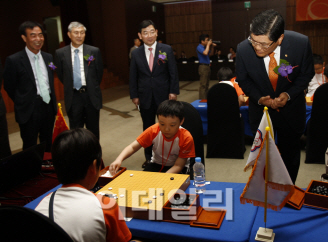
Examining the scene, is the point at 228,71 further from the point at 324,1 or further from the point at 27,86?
the point at 324,1

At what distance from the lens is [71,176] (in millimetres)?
1033

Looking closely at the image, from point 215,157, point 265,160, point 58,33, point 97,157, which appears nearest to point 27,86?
point 215,157

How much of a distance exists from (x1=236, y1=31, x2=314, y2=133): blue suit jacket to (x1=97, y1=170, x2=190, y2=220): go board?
0.86 metres

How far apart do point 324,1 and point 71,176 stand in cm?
1202

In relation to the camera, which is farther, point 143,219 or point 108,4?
point 108,4

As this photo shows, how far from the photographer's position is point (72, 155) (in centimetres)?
102

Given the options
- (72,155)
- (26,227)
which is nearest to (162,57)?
(72,155)

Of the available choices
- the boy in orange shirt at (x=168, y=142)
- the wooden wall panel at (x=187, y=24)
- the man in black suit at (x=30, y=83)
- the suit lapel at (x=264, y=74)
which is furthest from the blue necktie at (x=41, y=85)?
the wooden wall panel at (x=187, y=24)

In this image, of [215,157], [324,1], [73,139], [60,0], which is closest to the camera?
[73,139]

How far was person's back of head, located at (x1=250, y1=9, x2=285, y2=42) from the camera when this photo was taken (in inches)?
74.4

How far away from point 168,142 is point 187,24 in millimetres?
12200

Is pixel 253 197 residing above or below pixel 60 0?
below

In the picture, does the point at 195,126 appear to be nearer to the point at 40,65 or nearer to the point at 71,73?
the point at 71,73

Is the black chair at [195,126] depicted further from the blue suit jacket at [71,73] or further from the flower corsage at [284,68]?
the blue suit jacket at [71,73]
